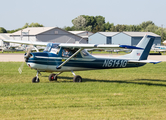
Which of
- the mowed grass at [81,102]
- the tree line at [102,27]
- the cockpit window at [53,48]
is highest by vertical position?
the tree line at [102,27]

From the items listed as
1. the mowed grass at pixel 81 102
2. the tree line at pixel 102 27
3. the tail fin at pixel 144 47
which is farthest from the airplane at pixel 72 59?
the tree line at pixel 102 27

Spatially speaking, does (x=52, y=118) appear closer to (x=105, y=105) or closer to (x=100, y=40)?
(x=105, y=105)

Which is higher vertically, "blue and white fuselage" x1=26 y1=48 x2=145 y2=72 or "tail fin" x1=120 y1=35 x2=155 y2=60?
"tail fin" x1=120 y1=35 x2=155 y2=60

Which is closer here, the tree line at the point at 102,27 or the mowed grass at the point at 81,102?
the mowed grass at the point at 81,102

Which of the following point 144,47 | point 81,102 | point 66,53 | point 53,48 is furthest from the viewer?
point 144,47

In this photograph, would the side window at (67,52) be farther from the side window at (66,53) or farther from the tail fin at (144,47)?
the tail fin at (144,47)

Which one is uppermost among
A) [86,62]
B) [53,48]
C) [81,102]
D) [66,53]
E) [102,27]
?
[102,27]

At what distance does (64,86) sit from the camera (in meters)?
12.1

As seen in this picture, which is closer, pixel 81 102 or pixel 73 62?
Answer: pixel 81 102

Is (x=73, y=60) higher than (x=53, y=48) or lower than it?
lower

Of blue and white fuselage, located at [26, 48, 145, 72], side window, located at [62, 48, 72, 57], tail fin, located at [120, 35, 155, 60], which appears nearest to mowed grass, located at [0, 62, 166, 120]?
blue and white fuselage, located at [26, 48, 145, 72]

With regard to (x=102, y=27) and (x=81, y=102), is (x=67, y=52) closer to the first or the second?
(x=81, y=102)

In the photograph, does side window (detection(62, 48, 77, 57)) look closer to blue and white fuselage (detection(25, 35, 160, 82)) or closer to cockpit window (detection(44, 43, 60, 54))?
blue and white fuselage (detection(25, 35, 160, 82))

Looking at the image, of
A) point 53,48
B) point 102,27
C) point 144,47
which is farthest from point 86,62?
point 102,27
